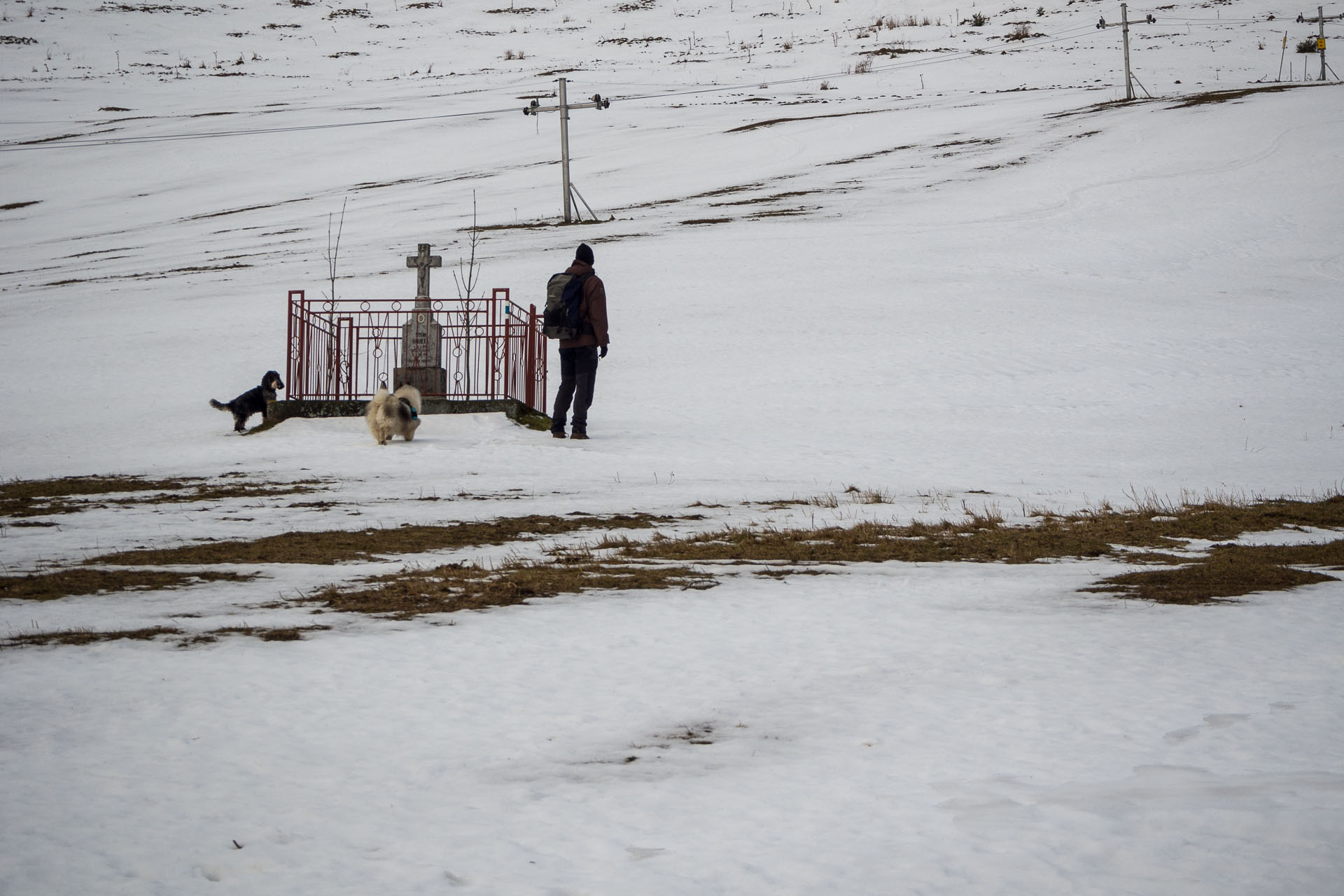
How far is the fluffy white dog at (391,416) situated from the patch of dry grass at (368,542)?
493cm

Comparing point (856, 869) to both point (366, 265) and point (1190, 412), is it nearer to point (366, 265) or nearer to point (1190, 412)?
point (1190, 412)

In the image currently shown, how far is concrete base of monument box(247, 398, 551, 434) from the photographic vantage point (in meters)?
14.0

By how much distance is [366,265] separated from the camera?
89.0 ft

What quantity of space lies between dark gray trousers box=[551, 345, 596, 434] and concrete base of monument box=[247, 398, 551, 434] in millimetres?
1161

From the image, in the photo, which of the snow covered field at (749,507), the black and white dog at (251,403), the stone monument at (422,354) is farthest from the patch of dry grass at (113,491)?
the stone monument at (422,354)

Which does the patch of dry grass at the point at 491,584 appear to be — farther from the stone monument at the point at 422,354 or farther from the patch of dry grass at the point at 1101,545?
the stone monument at the point at 422,354

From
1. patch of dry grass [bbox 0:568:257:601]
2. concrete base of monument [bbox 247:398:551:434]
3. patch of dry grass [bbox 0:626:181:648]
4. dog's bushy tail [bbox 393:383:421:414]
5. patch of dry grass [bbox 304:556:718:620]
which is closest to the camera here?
patch of dry grass [bbox 0:626:181:648]

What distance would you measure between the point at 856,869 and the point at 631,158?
42.2 meters

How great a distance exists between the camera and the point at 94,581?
596cm

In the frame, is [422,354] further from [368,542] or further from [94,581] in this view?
[94,581]

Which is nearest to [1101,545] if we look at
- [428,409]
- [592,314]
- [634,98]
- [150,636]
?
[150,636]

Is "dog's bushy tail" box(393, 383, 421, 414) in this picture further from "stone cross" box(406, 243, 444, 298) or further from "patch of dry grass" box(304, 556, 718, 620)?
"patch of dry grass" box(304, 556, 718, 620)

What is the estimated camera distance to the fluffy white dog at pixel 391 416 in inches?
500

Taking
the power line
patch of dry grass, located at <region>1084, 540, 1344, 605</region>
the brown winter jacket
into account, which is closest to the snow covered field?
patch of dry grass, located at <region>1084, 540, 1344, 605</region>
